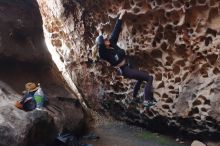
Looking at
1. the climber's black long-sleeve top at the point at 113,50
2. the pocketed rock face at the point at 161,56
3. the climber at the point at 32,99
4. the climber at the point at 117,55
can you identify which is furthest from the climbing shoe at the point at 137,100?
the climber at the point at 32,99

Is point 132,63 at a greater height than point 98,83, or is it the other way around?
point 132,63

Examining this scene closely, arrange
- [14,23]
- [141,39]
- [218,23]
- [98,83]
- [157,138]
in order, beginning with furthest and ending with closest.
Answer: [14,23]
[98,83]
[157,138]
[141,39]
[218,23]

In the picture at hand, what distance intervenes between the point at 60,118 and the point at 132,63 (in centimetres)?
262

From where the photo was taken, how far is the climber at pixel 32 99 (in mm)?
7941

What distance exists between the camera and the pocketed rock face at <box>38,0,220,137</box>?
7.37 meters

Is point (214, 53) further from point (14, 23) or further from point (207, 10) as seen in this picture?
point (14, 23)

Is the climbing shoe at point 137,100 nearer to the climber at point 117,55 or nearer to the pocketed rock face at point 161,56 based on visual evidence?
the pocketed rock face at point 161,56

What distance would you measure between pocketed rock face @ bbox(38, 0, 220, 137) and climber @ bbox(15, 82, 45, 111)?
7.15 ft

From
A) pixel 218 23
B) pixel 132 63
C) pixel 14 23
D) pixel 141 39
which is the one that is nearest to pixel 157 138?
pixel 132 63

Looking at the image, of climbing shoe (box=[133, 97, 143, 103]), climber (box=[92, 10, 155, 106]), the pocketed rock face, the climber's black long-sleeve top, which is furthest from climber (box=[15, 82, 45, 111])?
climbing shoe (box=[133, 97, 143, 103])

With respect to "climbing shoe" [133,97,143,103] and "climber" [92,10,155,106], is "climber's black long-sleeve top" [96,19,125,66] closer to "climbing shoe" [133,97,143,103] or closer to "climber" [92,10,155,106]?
"climber" [92,10,155,106]

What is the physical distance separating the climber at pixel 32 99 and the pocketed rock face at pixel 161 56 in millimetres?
2180

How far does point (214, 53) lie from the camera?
7254 millimetres

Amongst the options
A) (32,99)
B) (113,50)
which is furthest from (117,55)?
(32,99)
